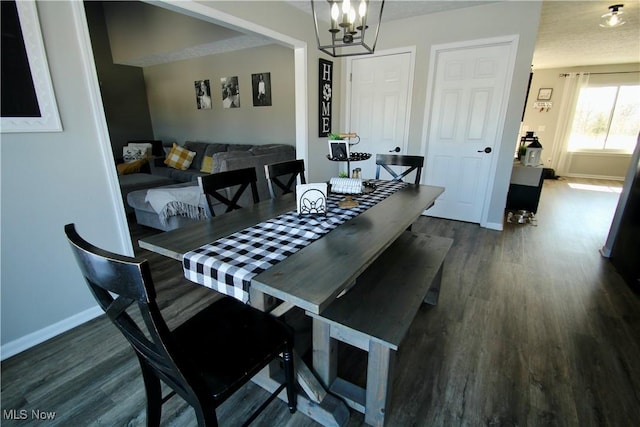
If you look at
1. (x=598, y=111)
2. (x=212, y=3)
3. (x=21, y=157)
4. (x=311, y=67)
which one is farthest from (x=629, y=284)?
(x=598, y=111)

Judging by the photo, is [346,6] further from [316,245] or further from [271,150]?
[271,150]

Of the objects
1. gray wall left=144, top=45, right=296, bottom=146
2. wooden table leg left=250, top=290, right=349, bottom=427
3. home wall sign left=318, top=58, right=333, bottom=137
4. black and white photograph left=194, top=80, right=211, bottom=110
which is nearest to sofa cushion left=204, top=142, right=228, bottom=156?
gray wall left=144, top=45, right=296, bottom=146

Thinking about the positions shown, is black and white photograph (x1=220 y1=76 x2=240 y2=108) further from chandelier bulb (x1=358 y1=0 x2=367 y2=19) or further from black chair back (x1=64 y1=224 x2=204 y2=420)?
black chair back (x1=64 y1=224 x2=204 y2=420)

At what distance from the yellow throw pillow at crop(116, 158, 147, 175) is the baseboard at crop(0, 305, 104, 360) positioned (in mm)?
3463

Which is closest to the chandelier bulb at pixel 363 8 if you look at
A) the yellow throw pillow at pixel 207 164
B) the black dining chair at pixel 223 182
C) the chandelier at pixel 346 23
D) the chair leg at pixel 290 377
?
the chandelier at pixel 346 23

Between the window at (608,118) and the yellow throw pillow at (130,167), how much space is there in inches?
363

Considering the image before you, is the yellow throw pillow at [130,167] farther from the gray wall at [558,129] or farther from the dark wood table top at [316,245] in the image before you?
the gray wall at [558,129]

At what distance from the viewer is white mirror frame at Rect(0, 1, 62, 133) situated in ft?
4.94

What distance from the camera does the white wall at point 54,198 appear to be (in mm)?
1603

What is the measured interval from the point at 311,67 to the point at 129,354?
3339 mm

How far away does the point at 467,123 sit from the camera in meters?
3.60


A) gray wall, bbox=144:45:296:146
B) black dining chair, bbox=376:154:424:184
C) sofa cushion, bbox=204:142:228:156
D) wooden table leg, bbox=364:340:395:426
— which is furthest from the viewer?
sofa cushion, bbox=204:142:228:156

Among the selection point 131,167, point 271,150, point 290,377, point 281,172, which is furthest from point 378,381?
point 131,167

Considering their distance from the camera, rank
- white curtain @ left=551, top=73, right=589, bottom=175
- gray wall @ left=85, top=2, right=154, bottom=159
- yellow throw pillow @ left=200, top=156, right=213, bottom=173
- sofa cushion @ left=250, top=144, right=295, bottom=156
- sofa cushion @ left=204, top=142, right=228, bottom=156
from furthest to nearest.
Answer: white curtain @ left=551, top=73, right=589, bottom=175, gray wall @ left=85, top=2, right=154, bottom=159, sofa cushion @ left=204, top=142, right=228, bottom=156, yellow throw pillow @ left=200, top=156, right=213, bottom=173, sofa cushion @ left=250, top=144, right=295, bottom=156
